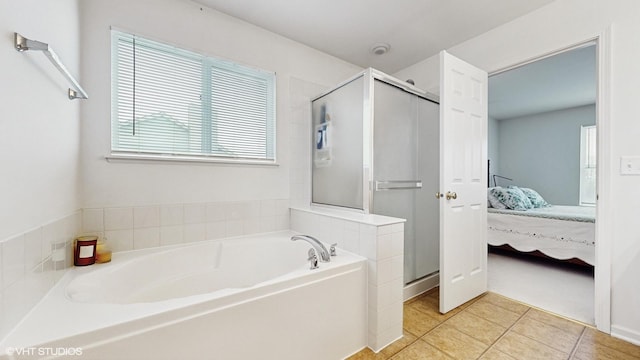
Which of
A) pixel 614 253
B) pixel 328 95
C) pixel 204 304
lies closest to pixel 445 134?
pixel 328 95

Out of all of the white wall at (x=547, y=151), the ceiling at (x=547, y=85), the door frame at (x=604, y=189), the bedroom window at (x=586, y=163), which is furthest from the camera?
the white wall at (x=547, y=151)

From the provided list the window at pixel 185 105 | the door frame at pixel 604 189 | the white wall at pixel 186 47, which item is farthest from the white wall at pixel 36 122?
the door frame at pixel 604 189

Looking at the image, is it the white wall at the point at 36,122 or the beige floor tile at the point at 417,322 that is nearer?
the white wall at the point at 36,122

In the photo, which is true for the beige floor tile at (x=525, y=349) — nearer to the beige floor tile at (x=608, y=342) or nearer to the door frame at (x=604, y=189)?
the beige floor tile at (x=608, y=342)

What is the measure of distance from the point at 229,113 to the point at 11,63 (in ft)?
4.29

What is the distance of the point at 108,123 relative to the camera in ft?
5.45

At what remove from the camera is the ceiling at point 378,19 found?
6.42ft

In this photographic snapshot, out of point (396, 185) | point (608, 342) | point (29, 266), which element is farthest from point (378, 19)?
point (608, 342)

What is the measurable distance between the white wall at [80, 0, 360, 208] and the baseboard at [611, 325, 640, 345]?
252 centimetres

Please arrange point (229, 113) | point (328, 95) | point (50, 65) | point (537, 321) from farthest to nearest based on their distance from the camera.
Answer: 1. point (328, 95)
2. point (229, 113)
3. point (537, 321)
4. point (50, 65)

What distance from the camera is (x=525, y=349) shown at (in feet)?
4.94

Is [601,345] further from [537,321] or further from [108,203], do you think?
[108,203]

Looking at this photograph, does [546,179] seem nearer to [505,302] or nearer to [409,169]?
[505,302]

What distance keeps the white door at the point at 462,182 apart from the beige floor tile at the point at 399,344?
0.43 meters
